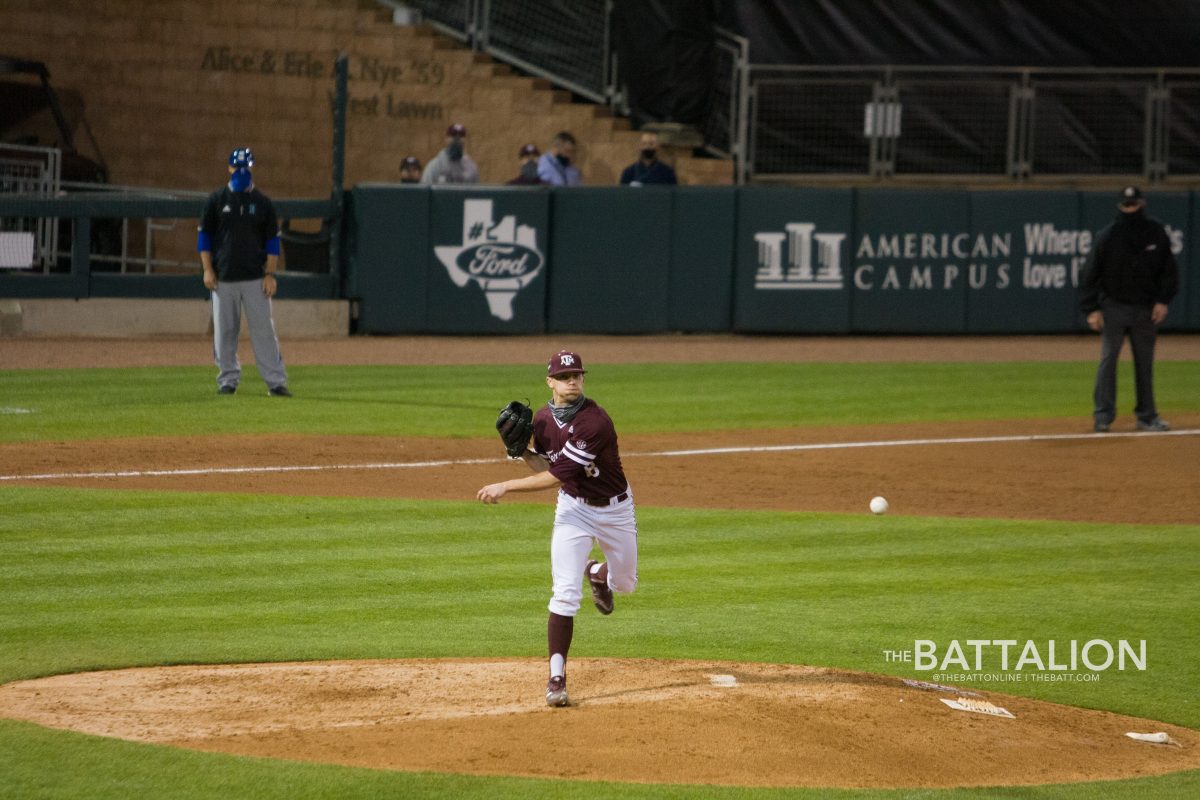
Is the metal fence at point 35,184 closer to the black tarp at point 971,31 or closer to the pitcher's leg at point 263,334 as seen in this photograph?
the pitcher's leg at point 263,334

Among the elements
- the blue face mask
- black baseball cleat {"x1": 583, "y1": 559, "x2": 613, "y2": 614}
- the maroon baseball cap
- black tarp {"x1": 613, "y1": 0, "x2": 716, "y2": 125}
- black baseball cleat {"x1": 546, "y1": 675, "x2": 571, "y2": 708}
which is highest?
black tarp {"x1": 613, "y1": 0, "x2": 716, "y2": 125}

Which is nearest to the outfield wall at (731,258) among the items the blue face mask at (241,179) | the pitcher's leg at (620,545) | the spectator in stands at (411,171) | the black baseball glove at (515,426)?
the spectator in stands at (411,171)

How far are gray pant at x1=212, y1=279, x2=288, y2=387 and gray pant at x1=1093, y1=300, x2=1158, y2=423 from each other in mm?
7730

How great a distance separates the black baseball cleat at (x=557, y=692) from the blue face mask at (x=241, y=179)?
945 centimetres

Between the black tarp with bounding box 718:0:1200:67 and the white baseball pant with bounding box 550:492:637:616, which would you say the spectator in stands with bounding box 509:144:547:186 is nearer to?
the black tarp with bounding box 718:0:1200:67

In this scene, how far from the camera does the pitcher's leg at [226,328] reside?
15.5 metres

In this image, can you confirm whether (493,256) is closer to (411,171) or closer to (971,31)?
(411,171)

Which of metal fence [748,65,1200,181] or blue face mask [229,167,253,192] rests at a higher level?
metal fence [748,65,1200,181]

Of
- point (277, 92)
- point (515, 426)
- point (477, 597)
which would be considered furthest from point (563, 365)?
point (277, 92)

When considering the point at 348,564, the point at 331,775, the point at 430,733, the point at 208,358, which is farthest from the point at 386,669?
the point at 208,358

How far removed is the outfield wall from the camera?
2150cm

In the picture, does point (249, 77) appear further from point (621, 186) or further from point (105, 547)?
point (105, 547)

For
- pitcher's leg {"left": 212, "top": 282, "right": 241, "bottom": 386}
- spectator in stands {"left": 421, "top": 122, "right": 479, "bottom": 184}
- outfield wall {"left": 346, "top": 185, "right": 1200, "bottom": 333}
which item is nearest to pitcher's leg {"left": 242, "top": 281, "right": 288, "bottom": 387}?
pitcher's leg {"left": 212, "top": 282, "right": 241, "bottom": 386}

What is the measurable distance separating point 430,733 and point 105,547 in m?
4.19
